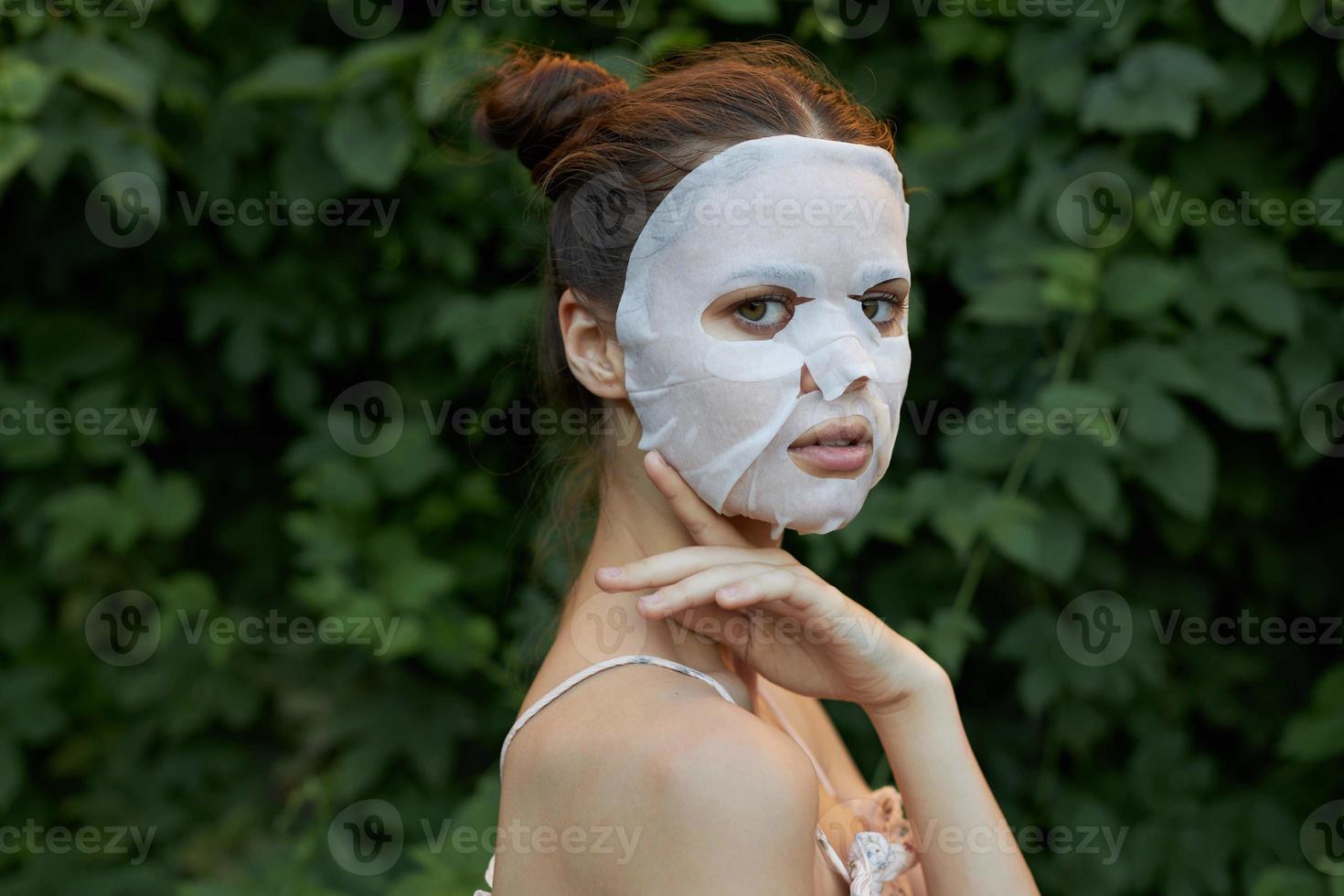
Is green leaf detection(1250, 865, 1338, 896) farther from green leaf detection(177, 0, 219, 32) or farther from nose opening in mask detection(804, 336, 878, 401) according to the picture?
green leaf detection(177, 0, 219, 32)

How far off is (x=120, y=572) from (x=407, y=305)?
3.17ft

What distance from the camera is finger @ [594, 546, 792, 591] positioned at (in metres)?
1.27

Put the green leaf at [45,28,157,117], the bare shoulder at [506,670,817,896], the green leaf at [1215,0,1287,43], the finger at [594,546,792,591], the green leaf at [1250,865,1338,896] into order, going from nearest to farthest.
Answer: the bare shoulder at [506,670,817,896]
the finger at [594,546,792,591]
the green leaf at [1250,865,1338,896]
the green leaf at [1215,0,1287,43]
the green leaf at [45,28,157,117]

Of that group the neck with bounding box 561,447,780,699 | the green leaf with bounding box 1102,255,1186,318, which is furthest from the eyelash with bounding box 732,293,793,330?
the green leaf with bounding box 1102,255,1186,318

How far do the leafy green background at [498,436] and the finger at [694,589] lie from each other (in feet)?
3.06

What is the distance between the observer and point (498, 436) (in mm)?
2799

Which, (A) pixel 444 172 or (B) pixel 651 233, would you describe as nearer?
(B) pixel 651 233

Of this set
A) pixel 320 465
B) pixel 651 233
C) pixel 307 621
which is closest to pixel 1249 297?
pixel 651 233

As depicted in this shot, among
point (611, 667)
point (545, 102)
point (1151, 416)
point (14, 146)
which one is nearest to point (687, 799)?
point (611, 667)

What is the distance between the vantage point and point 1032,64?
244cm

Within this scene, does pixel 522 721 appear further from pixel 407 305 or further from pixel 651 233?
pixel 407 305

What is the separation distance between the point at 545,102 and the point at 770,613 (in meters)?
0.73

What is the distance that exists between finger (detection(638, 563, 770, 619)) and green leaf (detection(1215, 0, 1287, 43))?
1516 millimetres

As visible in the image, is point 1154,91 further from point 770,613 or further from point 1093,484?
point 770,613
